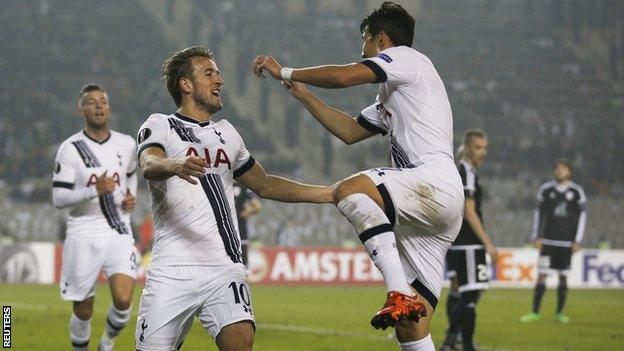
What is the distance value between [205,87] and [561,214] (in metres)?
Answer: 11.8

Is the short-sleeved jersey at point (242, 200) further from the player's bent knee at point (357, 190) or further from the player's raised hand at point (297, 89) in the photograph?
the player's bent knee at point (357, 190)

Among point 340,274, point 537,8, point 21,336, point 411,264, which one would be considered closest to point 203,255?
point 411,264

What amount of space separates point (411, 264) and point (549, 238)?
1109 centimetres

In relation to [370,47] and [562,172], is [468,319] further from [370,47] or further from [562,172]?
[562,172]

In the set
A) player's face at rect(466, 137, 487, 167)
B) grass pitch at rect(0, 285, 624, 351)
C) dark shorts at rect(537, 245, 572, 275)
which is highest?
player's face at rect(466, 137, 487, 167)

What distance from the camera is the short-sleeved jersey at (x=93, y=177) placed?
967cm

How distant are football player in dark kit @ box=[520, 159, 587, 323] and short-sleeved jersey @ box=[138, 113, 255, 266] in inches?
448

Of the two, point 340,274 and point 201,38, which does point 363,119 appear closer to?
point 340,274

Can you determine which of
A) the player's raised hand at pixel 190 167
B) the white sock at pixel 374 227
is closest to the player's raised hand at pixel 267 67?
the white sock at pixel 374 227

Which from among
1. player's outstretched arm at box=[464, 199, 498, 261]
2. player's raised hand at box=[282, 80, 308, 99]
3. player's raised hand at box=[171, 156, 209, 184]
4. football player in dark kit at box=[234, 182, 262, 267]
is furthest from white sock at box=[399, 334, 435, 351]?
football player in dark kit at box=[234, 182, 262, 267]

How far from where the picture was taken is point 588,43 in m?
43.3

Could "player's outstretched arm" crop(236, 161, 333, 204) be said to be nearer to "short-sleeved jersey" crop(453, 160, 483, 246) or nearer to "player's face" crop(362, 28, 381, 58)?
"player's face" crop(362, 28, 381, 58)

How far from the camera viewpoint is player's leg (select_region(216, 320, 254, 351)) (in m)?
5.67

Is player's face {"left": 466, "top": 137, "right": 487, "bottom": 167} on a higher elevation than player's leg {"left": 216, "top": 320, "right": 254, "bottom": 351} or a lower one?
higher
